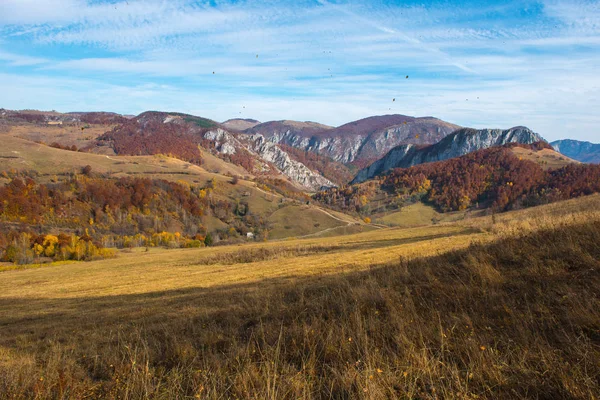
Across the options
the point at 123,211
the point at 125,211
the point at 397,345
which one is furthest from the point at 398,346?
the point at 125,211

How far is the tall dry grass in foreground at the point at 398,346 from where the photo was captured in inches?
168

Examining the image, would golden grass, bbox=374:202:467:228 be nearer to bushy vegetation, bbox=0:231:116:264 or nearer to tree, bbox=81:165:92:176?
bushy vegetation, bbox=0:231:116:264

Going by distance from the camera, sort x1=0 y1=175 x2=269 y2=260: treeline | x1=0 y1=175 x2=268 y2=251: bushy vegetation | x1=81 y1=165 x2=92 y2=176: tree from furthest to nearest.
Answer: x1=81 y1=165 x2=92 y2=176: tree, x1=0 y1=175 x2=269 y2=260: treeline, x1=0 y1=175 x2=268 y2=251: bushy vegetation

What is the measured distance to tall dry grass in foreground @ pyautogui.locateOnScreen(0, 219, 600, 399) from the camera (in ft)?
14.0

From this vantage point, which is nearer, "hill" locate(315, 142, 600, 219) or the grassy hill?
the grassy hill

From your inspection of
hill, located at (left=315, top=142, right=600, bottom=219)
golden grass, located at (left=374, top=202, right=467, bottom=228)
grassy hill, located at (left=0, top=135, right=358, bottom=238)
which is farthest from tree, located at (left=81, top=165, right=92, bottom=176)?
golden grass, located at (left=374, top=202, right=467, bottom=228)

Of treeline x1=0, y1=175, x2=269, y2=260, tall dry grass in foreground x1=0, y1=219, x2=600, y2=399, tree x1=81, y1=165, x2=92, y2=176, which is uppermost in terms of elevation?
tall dry grass in foreground x1=0, y1=219, x2=600, y2=399

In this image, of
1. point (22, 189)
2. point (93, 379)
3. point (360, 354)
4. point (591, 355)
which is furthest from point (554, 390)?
point (22, 189)

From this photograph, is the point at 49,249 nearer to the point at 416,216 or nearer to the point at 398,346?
the point at 398,346

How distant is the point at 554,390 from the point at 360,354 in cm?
239

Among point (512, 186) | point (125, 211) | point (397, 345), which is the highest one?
point (397, 345)

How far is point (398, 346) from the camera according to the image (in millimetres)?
5289

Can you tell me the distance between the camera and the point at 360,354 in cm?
532

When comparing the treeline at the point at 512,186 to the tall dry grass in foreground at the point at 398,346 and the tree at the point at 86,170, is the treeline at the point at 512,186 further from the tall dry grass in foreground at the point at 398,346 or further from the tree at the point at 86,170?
the tree at the point at 86,170
